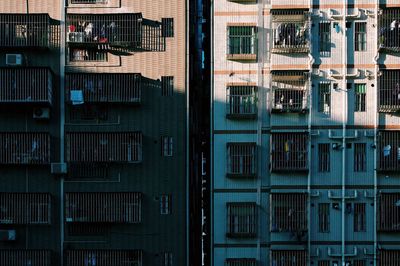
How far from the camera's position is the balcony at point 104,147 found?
35000mm

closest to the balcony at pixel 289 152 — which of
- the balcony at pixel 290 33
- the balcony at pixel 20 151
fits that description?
the balcony at pixel 290 33

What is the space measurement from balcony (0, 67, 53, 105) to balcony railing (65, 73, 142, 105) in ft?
4.43

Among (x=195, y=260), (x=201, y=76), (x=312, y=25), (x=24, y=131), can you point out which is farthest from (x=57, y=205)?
(x=312, y=25)

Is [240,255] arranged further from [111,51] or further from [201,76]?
[111,51]

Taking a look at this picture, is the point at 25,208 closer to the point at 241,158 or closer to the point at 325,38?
the point at 241,158

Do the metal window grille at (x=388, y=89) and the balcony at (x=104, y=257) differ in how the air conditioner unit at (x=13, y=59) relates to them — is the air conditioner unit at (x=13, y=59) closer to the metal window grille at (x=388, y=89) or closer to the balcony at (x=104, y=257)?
the balcony at (x=104, y=257)

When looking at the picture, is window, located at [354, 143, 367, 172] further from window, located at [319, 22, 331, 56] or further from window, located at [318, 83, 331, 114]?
window, located at [319, 22, 331, 56]

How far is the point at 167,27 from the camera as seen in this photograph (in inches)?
1416

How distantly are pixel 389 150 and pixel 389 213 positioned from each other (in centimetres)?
338

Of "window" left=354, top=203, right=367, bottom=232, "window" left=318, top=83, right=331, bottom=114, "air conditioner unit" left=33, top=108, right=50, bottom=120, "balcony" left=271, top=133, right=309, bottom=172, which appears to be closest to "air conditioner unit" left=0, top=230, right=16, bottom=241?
"air conditioner unit" left=33, top=108, right=50, bottom=120

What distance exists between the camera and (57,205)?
35.3m

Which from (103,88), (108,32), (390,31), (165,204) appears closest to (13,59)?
(103,88)

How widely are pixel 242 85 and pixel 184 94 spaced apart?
3.22 meters

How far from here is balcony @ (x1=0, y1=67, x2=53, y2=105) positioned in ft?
113
